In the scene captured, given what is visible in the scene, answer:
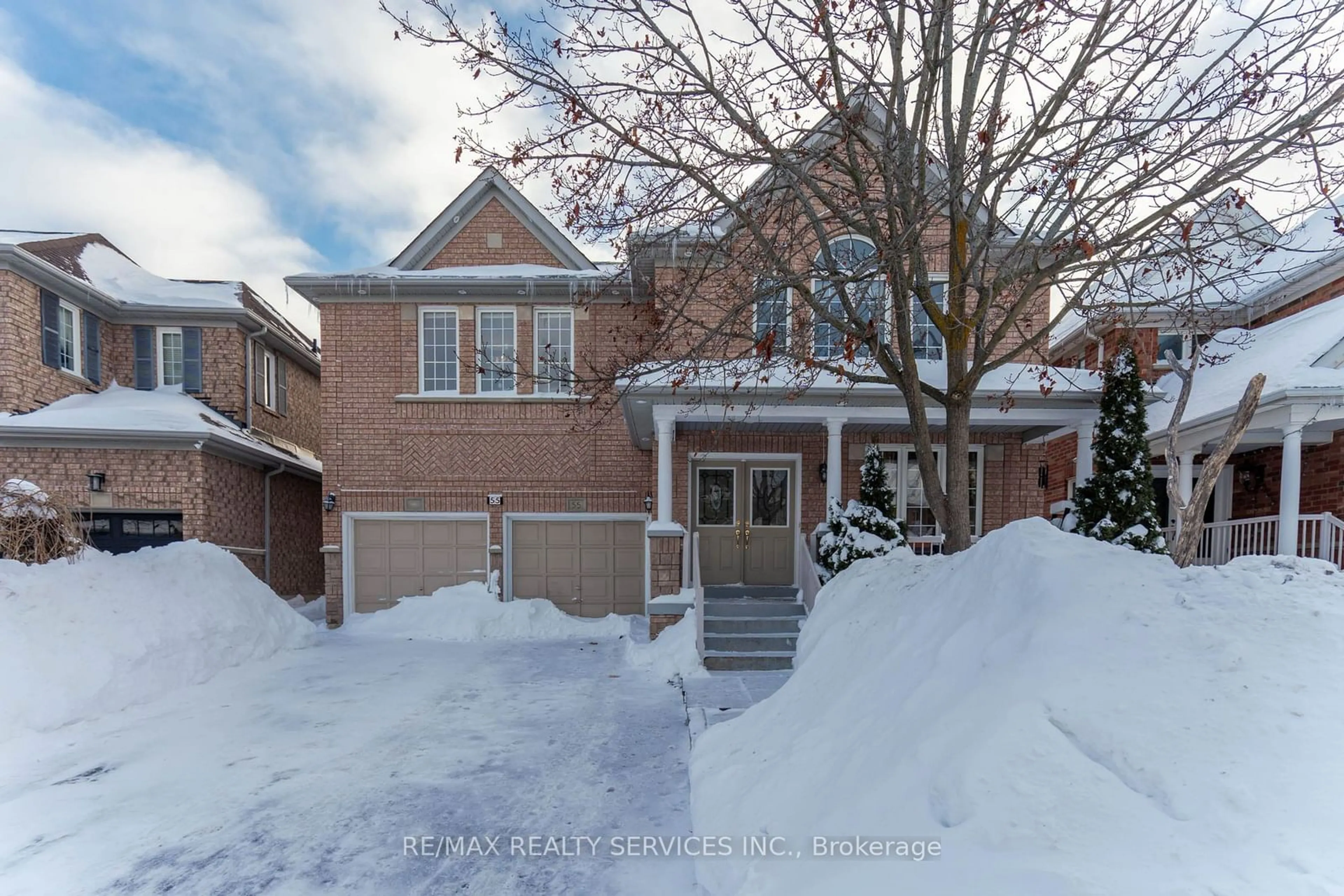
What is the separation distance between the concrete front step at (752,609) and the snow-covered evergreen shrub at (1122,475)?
12.0 feet

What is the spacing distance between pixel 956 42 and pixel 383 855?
6.95 metres

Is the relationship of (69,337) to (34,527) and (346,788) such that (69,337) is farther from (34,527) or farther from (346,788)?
(346,788)

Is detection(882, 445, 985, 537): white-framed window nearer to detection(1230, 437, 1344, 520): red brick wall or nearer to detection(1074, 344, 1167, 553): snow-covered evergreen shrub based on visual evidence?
detection(1074, 344, 1167, 553): snow-covered evergreen shrub

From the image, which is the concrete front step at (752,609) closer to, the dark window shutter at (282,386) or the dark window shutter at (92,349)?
the dark window shutter at (282,386)

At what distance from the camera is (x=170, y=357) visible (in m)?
12.8

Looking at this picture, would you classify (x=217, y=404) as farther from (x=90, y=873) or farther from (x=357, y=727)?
(x=90, y=873)

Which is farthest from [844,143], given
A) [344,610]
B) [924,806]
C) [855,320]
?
[344,610]

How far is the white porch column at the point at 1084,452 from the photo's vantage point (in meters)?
8.87

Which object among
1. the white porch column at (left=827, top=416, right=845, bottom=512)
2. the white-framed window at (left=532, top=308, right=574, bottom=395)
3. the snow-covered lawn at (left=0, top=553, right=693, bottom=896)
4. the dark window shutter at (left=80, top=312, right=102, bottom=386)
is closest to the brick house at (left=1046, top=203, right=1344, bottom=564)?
the white porch column at (left=827, top=416, right=845, bottom=512)

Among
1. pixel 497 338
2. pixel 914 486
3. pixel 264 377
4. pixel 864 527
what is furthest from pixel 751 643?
pixel 264 377

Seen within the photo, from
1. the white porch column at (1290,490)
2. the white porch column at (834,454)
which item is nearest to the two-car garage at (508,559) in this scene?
the white porch column at (834,454)

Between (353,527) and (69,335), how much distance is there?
6553mm

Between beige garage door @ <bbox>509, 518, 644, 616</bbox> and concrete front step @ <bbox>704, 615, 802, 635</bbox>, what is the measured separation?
3.38 metres

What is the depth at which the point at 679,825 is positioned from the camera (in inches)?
163
